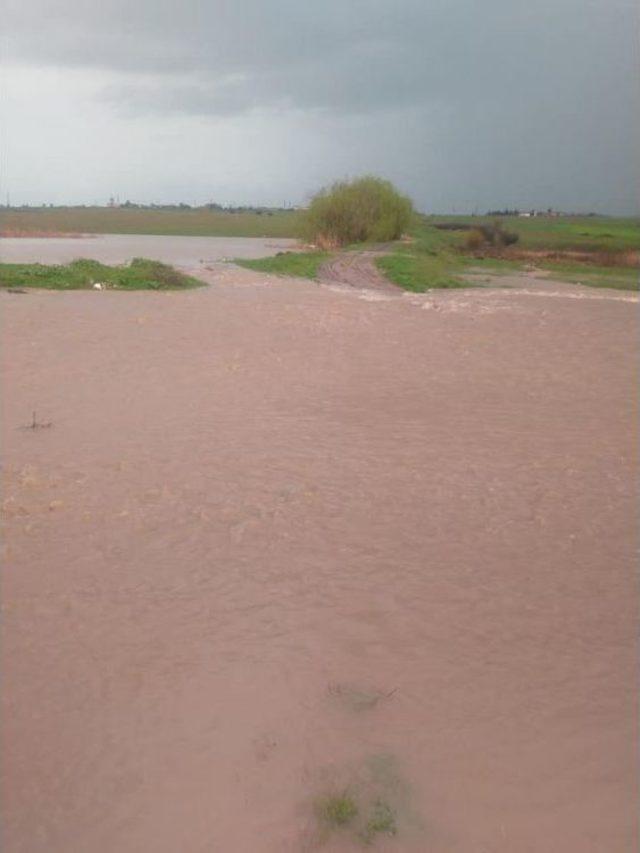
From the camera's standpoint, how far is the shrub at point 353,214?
138 feet

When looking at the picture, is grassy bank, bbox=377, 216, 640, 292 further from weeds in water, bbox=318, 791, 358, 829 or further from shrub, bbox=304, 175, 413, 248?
weeds in water, bbox=318, 791, 358, 829

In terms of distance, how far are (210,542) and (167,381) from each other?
4.91 m

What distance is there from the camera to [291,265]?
2797 cm

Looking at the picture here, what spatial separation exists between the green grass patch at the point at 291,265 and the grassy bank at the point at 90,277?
20.4 feet

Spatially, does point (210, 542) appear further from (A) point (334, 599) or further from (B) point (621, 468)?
(B) point (621, 468)

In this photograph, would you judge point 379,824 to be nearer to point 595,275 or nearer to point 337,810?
point 337,810

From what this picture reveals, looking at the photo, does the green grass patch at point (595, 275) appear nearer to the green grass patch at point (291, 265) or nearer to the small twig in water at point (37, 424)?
the green grass patch at point (291, 265)

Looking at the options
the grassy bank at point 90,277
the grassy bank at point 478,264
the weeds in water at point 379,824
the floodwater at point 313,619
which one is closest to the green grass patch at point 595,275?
the grassy bank at point 478,264

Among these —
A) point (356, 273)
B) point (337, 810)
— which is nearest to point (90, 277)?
point (356, 273)

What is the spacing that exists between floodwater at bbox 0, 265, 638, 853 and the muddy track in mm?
14601

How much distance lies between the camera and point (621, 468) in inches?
291

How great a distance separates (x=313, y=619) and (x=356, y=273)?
75.6 feet

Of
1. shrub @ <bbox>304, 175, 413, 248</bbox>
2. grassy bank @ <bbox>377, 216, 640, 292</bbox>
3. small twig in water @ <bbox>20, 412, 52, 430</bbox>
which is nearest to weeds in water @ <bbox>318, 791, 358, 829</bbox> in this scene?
small twig in water @ <bbox>20, 412, 52, 430</bbox>

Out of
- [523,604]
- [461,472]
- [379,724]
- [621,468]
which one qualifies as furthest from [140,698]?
[621,468]
